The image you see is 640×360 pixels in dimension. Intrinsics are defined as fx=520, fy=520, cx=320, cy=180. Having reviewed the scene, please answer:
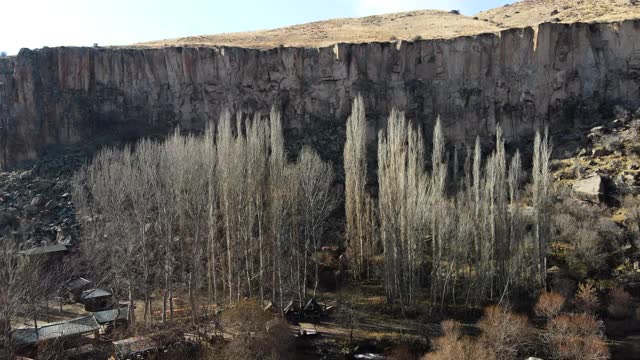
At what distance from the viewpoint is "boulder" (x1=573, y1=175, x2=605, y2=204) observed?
32594 millimetres

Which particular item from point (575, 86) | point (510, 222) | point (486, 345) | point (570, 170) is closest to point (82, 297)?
point (486, 345)

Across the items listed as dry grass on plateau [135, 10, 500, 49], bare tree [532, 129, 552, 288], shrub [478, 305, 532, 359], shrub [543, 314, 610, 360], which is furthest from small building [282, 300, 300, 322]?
dry grass on plateau [135, 10, 500, 49]

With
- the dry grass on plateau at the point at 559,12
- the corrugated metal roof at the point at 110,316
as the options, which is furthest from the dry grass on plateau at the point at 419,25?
the corrugated metal roof at the point at 110,316

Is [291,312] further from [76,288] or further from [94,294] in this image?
[76,288]

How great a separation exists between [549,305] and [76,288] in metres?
23.2

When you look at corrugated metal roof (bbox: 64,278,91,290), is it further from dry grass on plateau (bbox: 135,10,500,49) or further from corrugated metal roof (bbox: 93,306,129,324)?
dry grass on plateau (bbox: 135,10,500,49)

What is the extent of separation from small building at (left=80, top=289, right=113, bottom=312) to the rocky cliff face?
1872 centimetres

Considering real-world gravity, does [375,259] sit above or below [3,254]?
below

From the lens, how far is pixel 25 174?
37406mm

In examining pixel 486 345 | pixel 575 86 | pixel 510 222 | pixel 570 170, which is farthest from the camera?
pixel 575 86

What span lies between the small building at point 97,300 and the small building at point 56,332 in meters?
3.91

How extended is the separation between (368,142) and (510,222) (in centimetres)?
1699

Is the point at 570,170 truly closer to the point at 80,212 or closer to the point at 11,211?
the point at 80,212

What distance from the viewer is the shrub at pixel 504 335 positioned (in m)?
18.3
